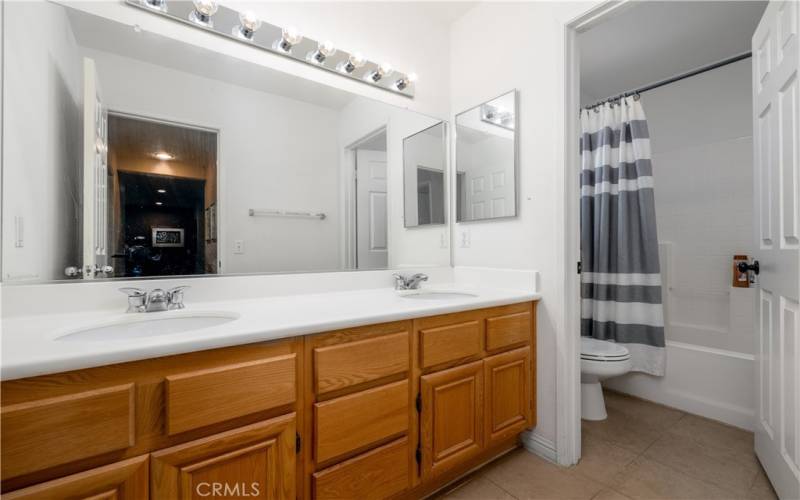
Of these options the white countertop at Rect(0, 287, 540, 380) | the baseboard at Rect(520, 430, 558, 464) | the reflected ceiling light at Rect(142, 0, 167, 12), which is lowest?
the baseboard at Rect(520, 430, 558, 464)

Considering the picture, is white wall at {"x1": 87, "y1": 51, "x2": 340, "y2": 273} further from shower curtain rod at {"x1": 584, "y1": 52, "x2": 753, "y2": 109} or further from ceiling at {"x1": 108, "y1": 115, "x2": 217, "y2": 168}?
shower curtain rod at {"x1": 584, "y1": 52, "x2": 753, "y2": 109}

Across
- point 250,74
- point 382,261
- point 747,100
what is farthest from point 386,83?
point 747,100

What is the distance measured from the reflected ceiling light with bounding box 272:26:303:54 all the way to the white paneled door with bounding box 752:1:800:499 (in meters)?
1.84

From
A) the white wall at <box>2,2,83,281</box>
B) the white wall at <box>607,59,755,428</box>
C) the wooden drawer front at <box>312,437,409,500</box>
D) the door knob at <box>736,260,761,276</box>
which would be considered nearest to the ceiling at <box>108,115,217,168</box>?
the white wall at <box>2,2,83,281</box>

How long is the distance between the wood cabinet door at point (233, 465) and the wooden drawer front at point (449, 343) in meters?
0.52

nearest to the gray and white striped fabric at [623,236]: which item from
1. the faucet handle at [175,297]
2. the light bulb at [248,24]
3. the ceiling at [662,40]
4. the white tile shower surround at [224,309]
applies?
the ceiling at [662,40]

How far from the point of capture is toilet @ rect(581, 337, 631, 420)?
6.64ft

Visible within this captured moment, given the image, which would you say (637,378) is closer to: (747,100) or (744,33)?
(747,100)

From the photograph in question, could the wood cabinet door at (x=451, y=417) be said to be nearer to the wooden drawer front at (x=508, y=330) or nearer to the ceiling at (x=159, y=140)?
the wooden drawer front at (x=508, y=330)

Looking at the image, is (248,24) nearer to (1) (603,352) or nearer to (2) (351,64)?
(2) (351,64)

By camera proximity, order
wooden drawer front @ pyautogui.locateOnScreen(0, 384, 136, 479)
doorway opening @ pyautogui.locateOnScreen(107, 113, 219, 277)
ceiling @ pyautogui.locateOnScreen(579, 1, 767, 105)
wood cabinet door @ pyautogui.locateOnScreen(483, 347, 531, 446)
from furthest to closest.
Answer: ceiling @ pyautogui.locateOnScreen(579, 1, 767, 105)
wood cabinet door @ pyautogui.locateOnScreen(483, 347, 531, 446)
doorway opening @ pyautogui.locateOnScreen(107, 113, 219, 277)
wooden drawer front @ pyautogui.locateOnScreen(0, 384, 136, 479)

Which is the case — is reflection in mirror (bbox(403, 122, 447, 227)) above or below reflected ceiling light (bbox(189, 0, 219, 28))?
below

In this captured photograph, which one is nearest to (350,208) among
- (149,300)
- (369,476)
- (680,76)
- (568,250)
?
(149,300)

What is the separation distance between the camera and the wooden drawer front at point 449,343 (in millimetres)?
1313
